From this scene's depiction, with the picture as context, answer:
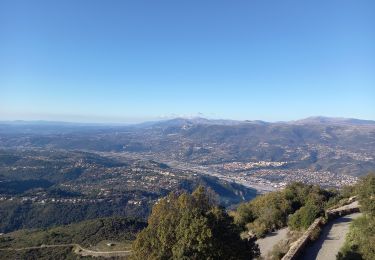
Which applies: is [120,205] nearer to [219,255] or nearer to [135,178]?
[135,178]

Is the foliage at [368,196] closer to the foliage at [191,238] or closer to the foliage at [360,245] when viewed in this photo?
the foliage at [360,245]

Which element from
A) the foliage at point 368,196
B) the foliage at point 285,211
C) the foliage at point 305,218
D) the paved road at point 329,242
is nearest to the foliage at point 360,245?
the paved road at point 329,242

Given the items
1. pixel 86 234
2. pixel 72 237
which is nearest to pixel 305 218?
pixel 86 234

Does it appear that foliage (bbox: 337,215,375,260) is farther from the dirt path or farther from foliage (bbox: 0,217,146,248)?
foliage (bbox: 0,217,146,248)

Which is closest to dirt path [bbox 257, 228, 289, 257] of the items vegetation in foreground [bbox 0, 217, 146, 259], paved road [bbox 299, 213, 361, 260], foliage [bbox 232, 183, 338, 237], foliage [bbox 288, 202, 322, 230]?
foliage [bbox 232, 183, 338, 237]

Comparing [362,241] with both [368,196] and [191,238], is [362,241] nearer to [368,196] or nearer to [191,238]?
[191,238]

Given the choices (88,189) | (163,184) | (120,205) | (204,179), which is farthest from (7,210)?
(204,179)
